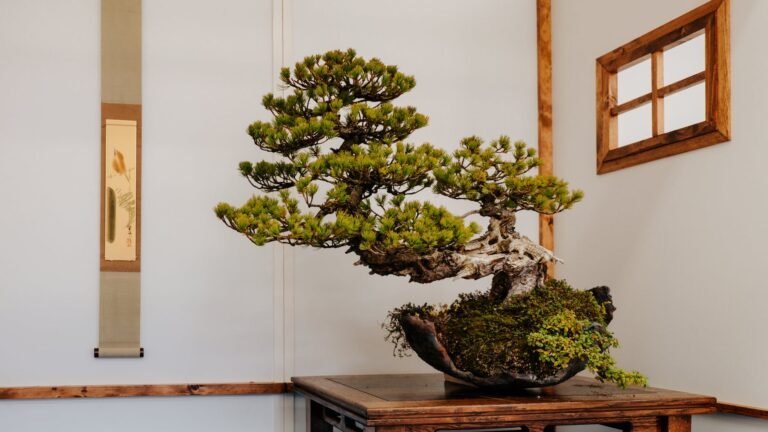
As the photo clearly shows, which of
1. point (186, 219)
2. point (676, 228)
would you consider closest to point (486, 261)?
point (676, 228)

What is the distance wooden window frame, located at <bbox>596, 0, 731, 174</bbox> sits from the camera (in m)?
2.96

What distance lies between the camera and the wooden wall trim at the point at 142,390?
3418mm

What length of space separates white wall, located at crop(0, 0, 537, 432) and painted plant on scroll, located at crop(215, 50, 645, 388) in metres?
0.78

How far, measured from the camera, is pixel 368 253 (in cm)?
280

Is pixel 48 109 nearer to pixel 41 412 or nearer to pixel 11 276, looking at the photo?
pixel 11 276

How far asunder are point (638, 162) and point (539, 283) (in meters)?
0.78

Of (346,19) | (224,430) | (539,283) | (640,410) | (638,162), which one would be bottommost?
(224,430)

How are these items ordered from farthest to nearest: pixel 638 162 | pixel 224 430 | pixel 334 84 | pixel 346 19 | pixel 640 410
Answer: pixel 346 19, pixel 224 430, pixel 638 162, pixel 334 84, pixel 640 410

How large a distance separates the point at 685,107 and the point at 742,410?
42.1 inches

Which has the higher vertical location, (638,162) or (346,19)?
(346,19)

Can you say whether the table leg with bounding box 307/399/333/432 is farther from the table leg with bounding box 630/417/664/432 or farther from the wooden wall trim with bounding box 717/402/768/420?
the wooden wall trim with bounding box 717/402/768/420

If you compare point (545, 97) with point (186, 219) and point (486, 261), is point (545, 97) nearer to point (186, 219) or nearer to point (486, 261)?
point (486, 261)

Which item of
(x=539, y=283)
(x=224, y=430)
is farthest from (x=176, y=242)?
(x=539, y=283)

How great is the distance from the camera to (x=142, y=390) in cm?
350
